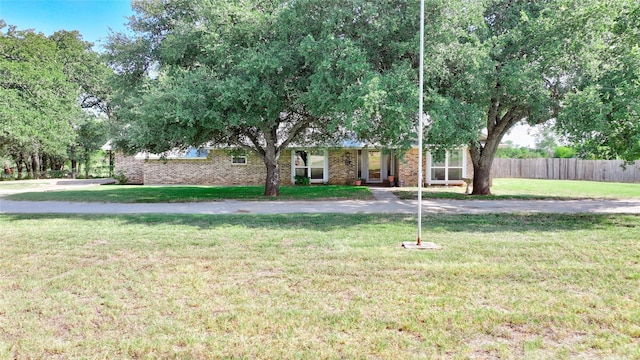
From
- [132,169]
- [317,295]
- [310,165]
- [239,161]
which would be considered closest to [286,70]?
→ [317,295]

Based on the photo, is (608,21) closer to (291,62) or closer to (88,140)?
(291,62)

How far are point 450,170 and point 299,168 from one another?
862 cm

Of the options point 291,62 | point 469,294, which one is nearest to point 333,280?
point 469,294

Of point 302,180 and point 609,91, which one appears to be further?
point 302,180

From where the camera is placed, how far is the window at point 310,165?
2380 cm

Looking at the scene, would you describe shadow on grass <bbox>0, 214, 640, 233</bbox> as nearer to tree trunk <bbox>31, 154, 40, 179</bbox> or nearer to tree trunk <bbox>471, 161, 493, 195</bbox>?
tree trunk <bbox>471, 161, 493, 195</bbox>

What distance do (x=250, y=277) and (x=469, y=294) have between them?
2.65 metres

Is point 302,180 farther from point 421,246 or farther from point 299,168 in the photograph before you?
point 421,246

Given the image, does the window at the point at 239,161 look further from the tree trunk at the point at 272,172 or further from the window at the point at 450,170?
the window at the point at 450,170

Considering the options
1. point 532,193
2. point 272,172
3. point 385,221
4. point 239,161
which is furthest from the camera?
point 239,161

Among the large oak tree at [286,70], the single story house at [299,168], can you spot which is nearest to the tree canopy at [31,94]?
the single story house at [299,168]

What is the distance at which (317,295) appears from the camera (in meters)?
4.53

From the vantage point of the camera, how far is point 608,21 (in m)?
11.0

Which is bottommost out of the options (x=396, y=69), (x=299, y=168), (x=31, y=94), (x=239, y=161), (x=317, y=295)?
(x=317, y=295)
